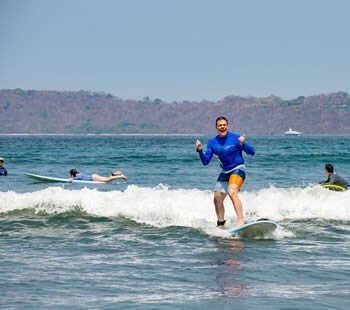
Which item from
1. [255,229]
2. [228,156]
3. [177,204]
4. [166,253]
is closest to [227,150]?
[228,156]

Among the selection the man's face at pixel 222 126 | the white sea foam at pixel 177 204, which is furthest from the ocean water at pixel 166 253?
the man's face at pixel 222 126

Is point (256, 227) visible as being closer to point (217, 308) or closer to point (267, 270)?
point (267, 270)

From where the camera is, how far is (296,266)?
8.38 metres

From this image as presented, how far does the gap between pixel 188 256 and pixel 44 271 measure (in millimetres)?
2144

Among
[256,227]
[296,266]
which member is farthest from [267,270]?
[256,227]

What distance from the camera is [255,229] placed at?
34.6 ft

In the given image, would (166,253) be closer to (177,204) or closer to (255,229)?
(255,229)

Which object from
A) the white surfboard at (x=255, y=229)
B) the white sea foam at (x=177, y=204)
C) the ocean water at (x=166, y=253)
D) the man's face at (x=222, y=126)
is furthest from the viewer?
the white sea foam at (x=177, y=204)

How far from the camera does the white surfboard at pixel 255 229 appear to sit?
10.4 m

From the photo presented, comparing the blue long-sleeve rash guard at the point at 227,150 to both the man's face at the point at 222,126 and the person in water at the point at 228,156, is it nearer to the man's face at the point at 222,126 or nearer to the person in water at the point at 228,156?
the person in water at the point at 228,156

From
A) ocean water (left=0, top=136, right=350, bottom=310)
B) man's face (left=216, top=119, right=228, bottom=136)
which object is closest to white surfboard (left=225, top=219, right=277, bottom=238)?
ocean water (left=0, top=136, right=350, bottom=310)

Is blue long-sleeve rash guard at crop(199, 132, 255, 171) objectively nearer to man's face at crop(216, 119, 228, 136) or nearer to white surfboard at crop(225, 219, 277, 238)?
man's face at crop(216, 119, 228, 136)

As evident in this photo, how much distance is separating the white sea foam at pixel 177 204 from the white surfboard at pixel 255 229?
2408mm

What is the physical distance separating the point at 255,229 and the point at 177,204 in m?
4.07
